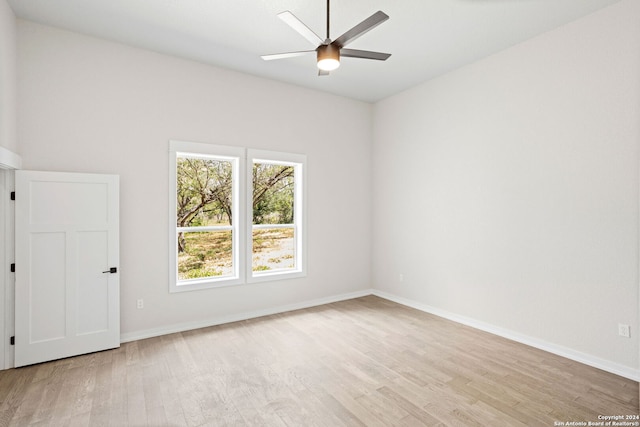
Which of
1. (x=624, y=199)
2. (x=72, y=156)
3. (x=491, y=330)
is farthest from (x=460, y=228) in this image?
(x=72, y=156)

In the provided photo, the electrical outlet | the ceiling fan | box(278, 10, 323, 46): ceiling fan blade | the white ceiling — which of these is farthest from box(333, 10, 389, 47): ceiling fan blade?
the electrical outlet

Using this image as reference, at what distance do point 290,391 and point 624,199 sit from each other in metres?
3.51

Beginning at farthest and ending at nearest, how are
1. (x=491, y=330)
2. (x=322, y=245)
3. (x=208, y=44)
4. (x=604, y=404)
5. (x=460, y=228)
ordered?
1. (x=322, y=245)
2. (x=460, y=228)
3. (x=491, y=330)
4. (x=208, y=44)
5. (x=604, y=404)

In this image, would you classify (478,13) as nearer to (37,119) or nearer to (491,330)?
(491,330)

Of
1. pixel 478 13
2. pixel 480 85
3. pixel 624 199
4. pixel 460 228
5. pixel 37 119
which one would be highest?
pixel 478 13

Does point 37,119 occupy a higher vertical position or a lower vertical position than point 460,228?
higher

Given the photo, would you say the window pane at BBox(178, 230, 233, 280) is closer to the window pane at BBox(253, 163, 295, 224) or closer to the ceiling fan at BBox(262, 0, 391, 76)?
the window pane at BBox(253, 163, 295, 224)

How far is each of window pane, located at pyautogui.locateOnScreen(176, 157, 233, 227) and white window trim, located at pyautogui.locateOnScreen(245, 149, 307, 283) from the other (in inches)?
12.5

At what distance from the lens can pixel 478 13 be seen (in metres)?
3.14

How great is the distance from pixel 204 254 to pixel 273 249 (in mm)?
1059

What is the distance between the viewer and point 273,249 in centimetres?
507

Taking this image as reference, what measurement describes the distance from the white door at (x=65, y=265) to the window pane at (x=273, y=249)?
6.23ft

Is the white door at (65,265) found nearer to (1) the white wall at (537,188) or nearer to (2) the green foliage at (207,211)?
(2) the green foliage at (207,211)

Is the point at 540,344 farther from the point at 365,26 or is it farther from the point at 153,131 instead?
the point at 153,131
